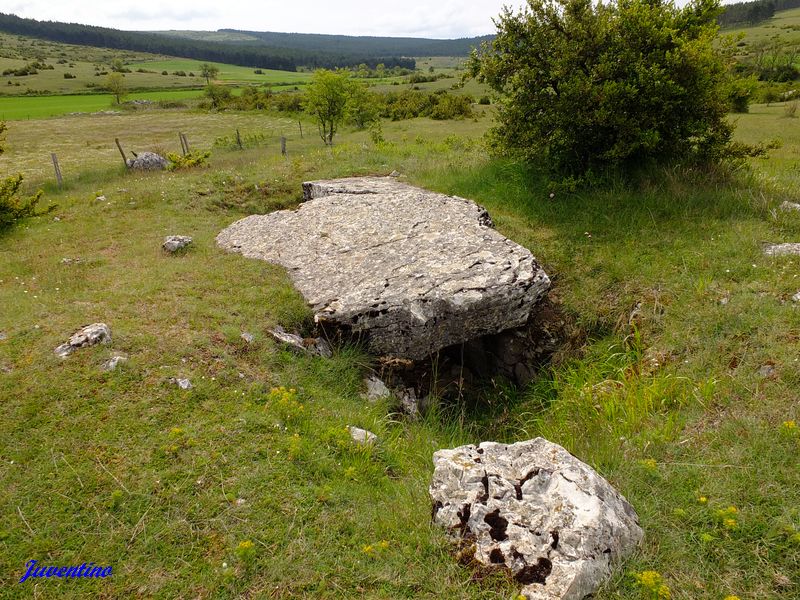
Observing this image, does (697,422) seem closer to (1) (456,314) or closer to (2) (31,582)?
(1) (456,314)

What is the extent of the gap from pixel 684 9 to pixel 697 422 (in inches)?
396

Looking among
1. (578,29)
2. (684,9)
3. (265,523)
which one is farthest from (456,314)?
(684,9)

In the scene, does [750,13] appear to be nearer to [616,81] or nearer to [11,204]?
[616,81]

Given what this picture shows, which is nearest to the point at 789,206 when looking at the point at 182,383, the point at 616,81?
the point at 616,81

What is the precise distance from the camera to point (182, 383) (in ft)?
20.5

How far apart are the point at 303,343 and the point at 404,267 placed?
96.6 inches

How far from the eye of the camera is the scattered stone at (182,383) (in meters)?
6.21

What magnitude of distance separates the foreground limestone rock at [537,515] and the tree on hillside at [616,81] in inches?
344

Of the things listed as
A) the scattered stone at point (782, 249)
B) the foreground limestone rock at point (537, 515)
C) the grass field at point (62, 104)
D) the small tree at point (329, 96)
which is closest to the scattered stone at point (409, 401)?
the foreground limestone rock at point (537, 515)

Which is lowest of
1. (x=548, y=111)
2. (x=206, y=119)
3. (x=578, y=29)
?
(x=206, y=119)

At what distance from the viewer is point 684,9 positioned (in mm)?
10625

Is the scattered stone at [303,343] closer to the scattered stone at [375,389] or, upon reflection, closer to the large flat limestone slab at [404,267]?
the large flat limestone slab at [404,267]

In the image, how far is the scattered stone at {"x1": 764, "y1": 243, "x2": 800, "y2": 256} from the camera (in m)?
7.96

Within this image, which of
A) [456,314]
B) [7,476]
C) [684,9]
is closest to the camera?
[7,476]
